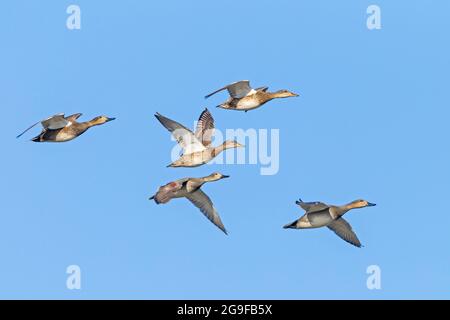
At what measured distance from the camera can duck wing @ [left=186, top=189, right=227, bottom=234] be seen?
32.9m

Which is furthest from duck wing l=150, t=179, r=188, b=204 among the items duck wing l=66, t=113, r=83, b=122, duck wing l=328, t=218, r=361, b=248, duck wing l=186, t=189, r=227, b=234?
duck wing l=328, t=218, r=361, b=248

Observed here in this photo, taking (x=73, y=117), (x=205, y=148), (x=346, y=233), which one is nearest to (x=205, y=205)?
(x=205, y=148)

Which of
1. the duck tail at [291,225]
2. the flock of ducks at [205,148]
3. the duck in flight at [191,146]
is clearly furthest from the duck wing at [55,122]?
the duck tail at [291,225]

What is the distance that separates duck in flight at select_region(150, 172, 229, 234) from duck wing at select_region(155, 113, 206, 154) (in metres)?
0.83

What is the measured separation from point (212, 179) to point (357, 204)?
3.90 metres

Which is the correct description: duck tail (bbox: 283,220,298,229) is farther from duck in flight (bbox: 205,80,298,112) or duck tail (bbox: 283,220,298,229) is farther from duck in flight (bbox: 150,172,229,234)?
duck in flight (bbox: 205,80,298,112)

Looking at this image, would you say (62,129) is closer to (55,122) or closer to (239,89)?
(55,122)

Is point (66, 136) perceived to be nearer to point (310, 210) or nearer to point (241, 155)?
point (241, 155)

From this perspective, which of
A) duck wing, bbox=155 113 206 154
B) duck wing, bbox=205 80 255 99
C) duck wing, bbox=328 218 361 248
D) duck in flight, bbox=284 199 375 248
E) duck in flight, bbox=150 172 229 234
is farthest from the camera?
duck wing, bbox=205 80 255 99

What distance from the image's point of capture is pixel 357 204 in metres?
32.0

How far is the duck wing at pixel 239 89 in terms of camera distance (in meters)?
33.3

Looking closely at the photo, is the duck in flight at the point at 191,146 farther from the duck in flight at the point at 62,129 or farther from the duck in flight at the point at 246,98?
the duck in flight at the point at 62,129

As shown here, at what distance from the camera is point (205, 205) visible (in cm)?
3309

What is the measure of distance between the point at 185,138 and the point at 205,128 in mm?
1613
